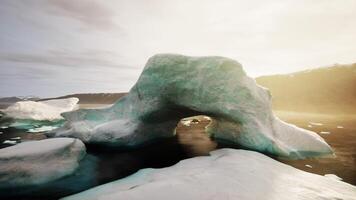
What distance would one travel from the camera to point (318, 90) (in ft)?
194

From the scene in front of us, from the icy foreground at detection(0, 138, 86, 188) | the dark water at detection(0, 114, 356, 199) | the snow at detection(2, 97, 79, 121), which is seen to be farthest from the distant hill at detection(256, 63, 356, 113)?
the icy foreground at detection(0, 138, 86, 188)

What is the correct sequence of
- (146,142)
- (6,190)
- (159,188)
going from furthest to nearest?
(146,142)
(6,190)
(159,188)

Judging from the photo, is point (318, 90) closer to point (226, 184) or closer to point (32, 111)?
point (32, 111)

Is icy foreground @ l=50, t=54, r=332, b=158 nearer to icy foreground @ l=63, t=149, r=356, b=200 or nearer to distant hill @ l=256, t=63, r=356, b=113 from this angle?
icy foreground @ l=63, t=149, r=356, b=200

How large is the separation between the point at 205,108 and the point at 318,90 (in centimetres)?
5797

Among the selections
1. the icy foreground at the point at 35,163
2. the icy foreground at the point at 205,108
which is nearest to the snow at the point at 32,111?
the icy foreground at the point at 205,108

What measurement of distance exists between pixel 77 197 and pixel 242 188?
4114 mm

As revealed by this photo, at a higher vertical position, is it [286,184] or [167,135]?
[286,184]

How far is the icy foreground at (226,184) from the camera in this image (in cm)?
519

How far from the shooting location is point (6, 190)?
675 centimetres

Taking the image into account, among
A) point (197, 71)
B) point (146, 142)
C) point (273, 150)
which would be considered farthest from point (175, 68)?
point (273, 150)

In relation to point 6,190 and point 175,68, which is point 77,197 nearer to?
point 6,190

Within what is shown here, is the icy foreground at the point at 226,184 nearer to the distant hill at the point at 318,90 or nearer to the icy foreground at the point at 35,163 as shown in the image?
the icy foreground at the point at 35,163

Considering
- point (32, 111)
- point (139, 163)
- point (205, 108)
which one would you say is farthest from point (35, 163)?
point (32, 111)
